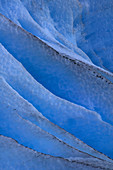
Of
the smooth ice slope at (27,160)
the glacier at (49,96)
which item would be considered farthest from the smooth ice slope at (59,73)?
the smooth ice slope at (27,160)

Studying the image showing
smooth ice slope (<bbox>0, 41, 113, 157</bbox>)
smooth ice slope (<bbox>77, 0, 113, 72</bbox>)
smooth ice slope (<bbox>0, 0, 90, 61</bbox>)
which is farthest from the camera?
smooth ice slope (<bbox>77, 0, 113, 72</bbox>)

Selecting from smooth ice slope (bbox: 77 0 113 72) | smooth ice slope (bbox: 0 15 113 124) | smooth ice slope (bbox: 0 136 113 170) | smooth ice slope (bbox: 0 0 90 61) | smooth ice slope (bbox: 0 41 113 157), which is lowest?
smooth ice slope (bbox: 0 136 113 170)

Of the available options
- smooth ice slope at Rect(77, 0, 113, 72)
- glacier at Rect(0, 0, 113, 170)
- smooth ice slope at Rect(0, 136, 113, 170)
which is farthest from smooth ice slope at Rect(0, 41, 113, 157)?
smooth ice slope at Rect(77, 0, 113, 72)

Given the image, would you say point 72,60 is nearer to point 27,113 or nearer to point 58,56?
point 58,56

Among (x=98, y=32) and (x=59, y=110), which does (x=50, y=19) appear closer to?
(x=98, y=32)

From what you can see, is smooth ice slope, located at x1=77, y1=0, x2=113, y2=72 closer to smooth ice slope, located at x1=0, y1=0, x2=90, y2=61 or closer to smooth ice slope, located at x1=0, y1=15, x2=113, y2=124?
smooth ice slope, located at x1=0, y1=0, x2=90, y2=61

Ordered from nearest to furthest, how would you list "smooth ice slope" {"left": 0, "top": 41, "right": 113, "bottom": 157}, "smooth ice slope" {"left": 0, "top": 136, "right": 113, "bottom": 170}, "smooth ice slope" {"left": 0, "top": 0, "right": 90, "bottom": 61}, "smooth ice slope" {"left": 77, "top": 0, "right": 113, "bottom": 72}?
"smooth ice slope" {"left": 0, "top": 136, "right": 113, "bottom": 170}
"smooth ice slope" {"left": 0, "top": 41, "right": 113, "bottom": 157}
"smooth ice slope" {"left": 0, "top": 0, "right": 90, "bottom": 61}
"smooth ice slope" {"left": 77, "top": 0, "right": 113, "bottom": 72}

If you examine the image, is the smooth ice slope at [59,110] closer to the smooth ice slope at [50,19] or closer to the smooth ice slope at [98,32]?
the smooth ice slope at [50,19]

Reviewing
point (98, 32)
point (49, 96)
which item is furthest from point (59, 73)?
point (98, 32)
